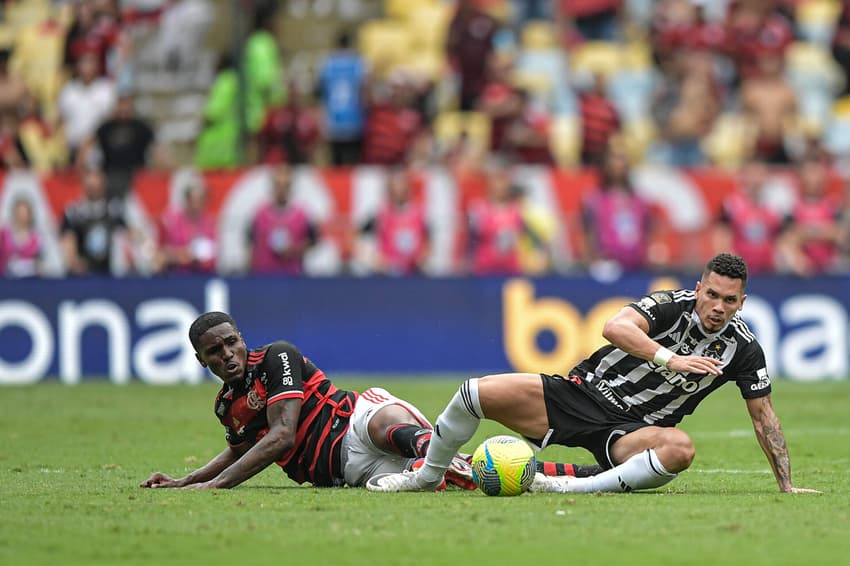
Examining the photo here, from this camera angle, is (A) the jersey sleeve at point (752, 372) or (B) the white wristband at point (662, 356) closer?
(B) the white wristband at point (662, 356)

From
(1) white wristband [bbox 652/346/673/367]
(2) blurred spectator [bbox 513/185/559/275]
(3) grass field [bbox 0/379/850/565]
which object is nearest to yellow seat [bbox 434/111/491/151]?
(2) blurred spectator [bbox 513/185/559/275]

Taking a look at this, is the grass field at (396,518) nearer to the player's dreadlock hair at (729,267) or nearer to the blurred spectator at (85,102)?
the player's dreadlock hair at (729,267)

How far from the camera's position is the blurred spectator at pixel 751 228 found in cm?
1966

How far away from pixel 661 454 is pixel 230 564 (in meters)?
3.18

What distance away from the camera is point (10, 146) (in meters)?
21.4

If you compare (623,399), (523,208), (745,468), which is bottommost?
(745,468)

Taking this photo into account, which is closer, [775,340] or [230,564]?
[230,564]

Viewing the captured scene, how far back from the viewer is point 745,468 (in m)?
11.2

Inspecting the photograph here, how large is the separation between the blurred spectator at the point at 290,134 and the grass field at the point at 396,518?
9.12 m

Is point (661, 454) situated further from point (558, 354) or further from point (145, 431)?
point (558, 354)

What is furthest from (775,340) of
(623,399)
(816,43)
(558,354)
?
(623,399)

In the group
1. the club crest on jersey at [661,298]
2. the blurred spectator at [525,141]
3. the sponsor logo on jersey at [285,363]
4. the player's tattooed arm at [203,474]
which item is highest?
the blurred spectator at [525,141]

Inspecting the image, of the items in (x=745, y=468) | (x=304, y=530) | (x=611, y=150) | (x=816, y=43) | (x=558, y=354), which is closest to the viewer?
(x=304, y=530)

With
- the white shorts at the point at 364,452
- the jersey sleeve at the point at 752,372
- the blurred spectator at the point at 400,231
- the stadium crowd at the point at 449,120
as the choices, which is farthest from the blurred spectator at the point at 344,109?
the jersey sleeve at the point at 752,372
